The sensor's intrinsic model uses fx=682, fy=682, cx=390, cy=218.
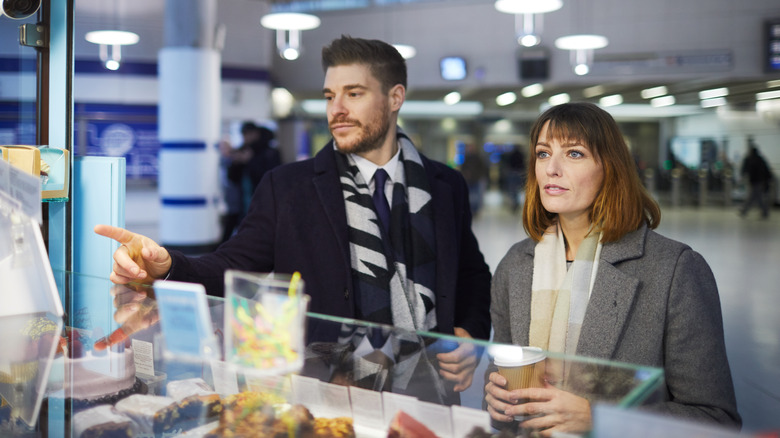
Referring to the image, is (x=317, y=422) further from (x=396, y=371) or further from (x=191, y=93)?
(x=191, y=93)

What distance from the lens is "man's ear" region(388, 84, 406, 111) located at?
230cm

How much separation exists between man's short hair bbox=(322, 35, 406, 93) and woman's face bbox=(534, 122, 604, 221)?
64cm

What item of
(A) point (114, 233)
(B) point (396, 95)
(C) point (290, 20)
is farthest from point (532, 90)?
(A) point (114, 233)

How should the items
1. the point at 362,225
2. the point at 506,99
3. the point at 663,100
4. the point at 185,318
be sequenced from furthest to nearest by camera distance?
the point at 506,99
the point at 663,100
the point at 362,225
the point at 185,318

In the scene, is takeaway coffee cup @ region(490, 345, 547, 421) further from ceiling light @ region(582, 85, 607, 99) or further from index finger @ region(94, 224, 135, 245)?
ceiling light @ region(582, 85, 607, 99)

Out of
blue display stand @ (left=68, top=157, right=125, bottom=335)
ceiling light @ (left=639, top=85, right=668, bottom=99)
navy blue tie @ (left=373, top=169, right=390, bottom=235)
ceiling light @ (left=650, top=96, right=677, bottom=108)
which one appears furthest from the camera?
ceiling light @ (left=650, top=96, right=677, bottom=108)

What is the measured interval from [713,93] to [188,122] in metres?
13.1

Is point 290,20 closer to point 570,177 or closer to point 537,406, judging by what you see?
point 570,177

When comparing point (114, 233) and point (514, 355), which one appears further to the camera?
point (114, 233)

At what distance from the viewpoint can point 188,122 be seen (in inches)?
354

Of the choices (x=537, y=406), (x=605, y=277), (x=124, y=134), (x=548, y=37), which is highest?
(x=548, y=37)

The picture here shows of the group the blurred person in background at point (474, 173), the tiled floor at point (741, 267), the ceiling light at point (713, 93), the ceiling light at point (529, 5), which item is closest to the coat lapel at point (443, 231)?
the tiled floor at point (741, 267)

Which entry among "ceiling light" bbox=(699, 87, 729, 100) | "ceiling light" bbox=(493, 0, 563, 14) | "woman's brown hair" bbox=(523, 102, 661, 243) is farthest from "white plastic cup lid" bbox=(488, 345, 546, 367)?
"ceiling light" bbox=(699, 87, 729, 100)

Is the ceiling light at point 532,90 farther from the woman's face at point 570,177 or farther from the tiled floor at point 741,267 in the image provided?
the woman's face at point 570,177
